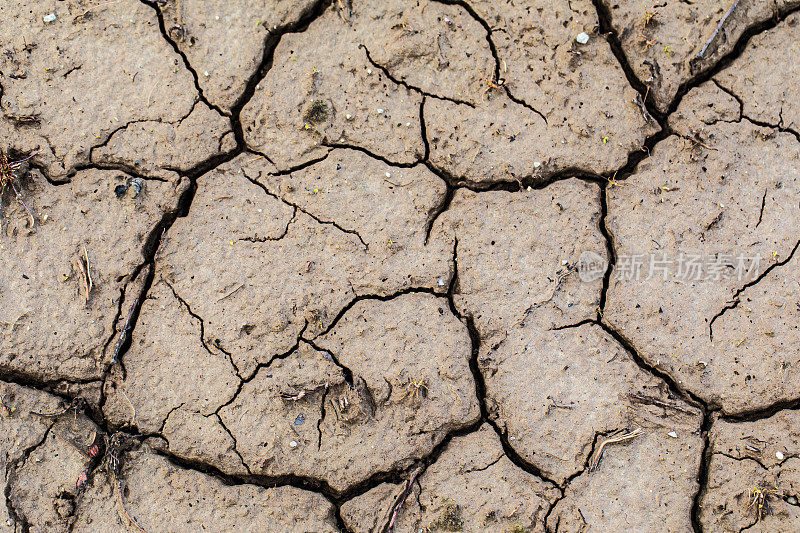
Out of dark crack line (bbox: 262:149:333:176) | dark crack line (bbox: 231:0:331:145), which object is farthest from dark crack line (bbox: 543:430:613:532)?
dark crack line (bbox: 231:0:331:145)

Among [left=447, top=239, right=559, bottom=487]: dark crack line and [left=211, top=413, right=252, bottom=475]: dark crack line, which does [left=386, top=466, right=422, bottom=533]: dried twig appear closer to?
[left=447, top=239, right=559, bottom=487]: dark crack line

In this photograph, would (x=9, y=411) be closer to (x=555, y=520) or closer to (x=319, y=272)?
(x=319, y=272)

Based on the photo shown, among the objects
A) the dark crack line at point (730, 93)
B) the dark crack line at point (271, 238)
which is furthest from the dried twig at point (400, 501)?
the dark crack line at point (730, 93)

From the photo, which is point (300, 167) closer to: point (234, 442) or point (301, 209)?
point (301, 209)

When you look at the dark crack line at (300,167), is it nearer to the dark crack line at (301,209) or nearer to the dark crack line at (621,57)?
the dark crack line at (301,209)

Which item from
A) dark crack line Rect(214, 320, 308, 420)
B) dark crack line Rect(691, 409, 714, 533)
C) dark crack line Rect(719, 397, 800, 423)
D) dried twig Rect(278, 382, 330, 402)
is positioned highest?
dark crack line Rect(214, 320, 308, 420)

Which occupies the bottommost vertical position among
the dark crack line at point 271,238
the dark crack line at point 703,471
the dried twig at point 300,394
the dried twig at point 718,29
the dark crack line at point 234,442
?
the dark crack line at point 703,471

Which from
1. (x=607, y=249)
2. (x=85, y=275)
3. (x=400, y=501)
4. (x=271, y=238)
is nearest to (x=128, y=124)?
(x=85, y=275)

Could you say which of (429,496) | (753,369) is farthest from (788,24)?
(429,496)
